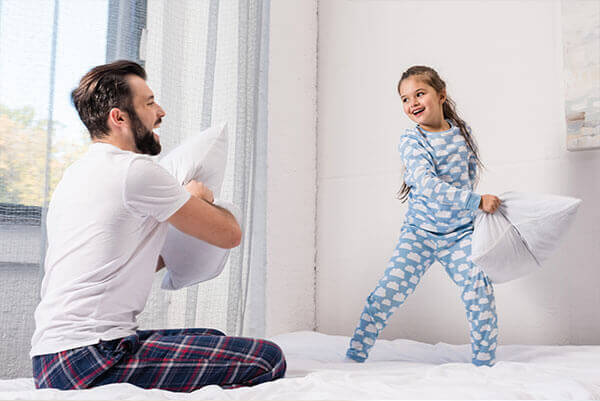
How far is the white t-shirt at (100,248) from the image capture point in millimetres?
979

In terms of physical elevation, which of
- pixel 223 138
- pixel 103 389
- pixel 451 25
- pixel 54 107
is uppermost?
pixel 451 25

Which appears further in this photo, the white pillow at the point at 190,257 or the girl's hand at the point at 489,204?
the girl's hand at the point at 489,204

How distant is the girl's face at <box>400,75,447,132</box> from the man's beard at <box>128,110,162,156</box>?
0.86 meters

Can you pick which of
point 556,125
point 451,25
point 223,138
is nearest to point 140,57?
point 223,138

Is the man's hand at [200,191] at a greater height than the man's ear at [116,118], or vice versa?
the man's ear at [116,118]

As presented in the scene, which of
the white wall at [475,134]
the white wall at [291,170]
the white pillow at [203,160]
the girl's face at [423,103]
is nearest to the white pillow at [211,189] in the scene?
the white pillow at [203,160]

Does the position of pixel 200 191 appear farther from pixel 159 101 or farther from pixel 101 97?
pixel 159 101

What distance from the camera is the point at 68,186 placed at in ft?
3.48

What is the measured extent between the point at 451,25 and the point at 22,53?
5.11 ft

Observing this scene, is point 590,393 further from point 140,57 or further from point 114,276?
point 140,57

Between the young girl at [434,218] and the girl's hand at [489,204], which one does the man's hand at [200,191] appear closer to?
the young girl at [434,218]

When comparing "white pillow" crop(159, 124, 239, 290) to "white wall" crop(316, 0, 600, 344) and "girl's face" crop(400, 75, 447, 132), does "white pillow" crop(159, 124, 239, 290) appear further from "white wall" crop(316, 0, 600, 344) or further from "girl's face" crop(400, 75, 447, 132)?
"white wall" crop(316, 0, 600, 344)

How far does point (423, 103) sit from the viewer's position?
5.45 feet

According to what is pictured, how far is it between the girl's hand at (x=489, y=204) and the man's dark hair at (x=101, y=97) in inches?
37.6
